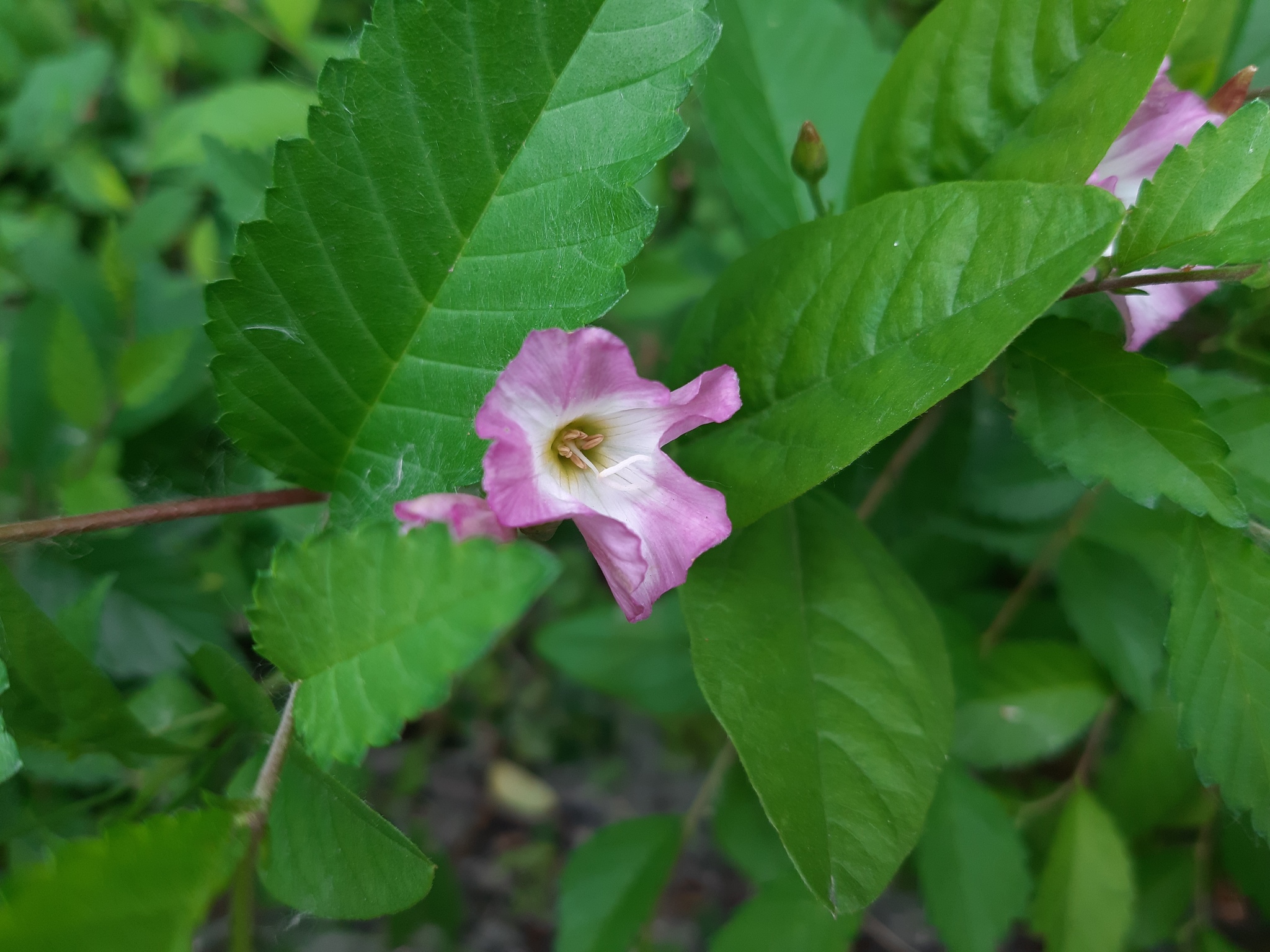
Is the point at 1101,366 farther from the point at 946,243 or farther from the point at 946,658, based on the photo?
the point at 946,658

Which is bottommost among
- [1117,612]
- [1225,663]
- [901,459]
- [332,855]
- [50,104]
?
[1117,612]

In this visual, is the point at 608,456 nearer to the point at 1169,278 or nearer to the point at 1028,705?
the point at 1169,278

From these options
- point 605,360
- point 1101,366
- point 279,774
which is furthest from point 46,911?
point 1101,366

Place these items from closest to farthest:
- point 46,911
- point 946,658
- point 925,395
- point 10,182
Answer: point 46,911, point 925,395, point 946,658, point 10,182

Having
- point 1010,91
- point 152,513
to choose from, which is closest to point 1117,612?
point 1010,91

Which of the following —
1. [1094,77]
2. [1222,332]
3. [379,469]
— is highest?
[1094,77]

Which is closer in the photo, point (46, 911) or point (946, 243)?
point (46, 911)

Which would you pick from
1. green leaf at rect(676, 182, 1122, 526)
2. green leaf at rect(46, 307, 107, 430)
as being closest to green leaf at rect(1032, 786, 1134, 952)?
green leaf at rect(676, 182, 1122, 526)
